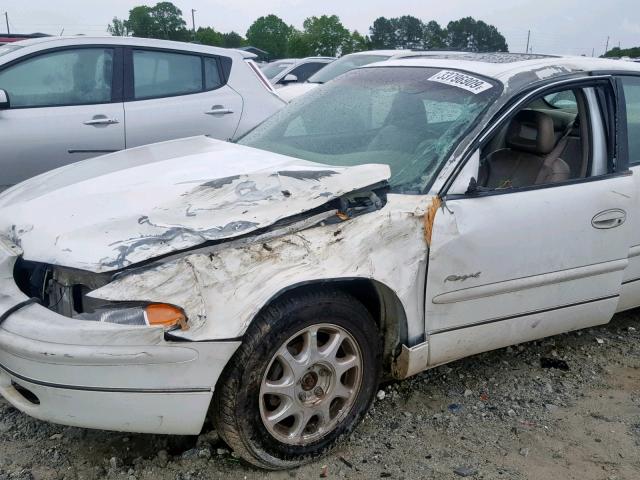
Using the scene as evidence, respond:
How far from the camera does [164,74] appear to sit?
5.73 meters

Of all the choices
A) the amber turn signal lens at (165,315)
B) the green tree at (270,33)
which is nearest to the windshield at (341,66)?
the amber turn signal lens at (165,315)

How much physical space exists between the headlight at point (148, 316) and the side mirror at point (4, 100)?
332 cm

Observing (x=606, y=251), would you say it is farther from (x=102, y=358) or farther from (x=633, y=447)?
(x=102, y=358)

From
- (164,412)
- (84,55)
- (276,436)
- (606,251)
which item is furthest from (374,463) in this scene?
(84,55)

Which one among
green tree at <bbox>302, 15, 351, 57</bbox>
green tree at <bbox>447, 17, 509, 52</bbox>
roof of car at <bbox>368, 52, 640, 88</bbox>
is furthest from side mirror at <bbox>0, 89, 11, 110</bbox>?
Result: green tree at <bbox>302, 15, 351, 57</bbox>

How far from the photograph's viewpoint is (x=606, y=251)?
3145 mm

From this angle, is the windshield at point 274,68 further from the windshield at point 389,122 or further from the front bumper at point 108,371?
the front bumper at point 108,371

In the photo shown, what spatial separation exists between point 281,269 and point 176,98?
3.78m

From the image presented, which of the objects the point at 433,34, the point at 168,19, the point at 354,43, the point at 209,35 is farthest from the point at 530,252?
the point at 168,19

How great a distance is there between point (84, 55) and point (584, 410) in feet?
14.4

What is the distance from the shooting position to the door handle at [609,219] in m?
3.08

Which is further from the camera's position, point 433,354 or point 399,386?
point 399,386

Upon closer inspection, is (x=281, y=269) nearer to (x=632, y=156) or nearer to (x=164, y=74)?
(x=632, y=156)

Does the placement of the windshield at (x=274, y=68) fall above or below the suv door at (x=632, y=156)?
above
